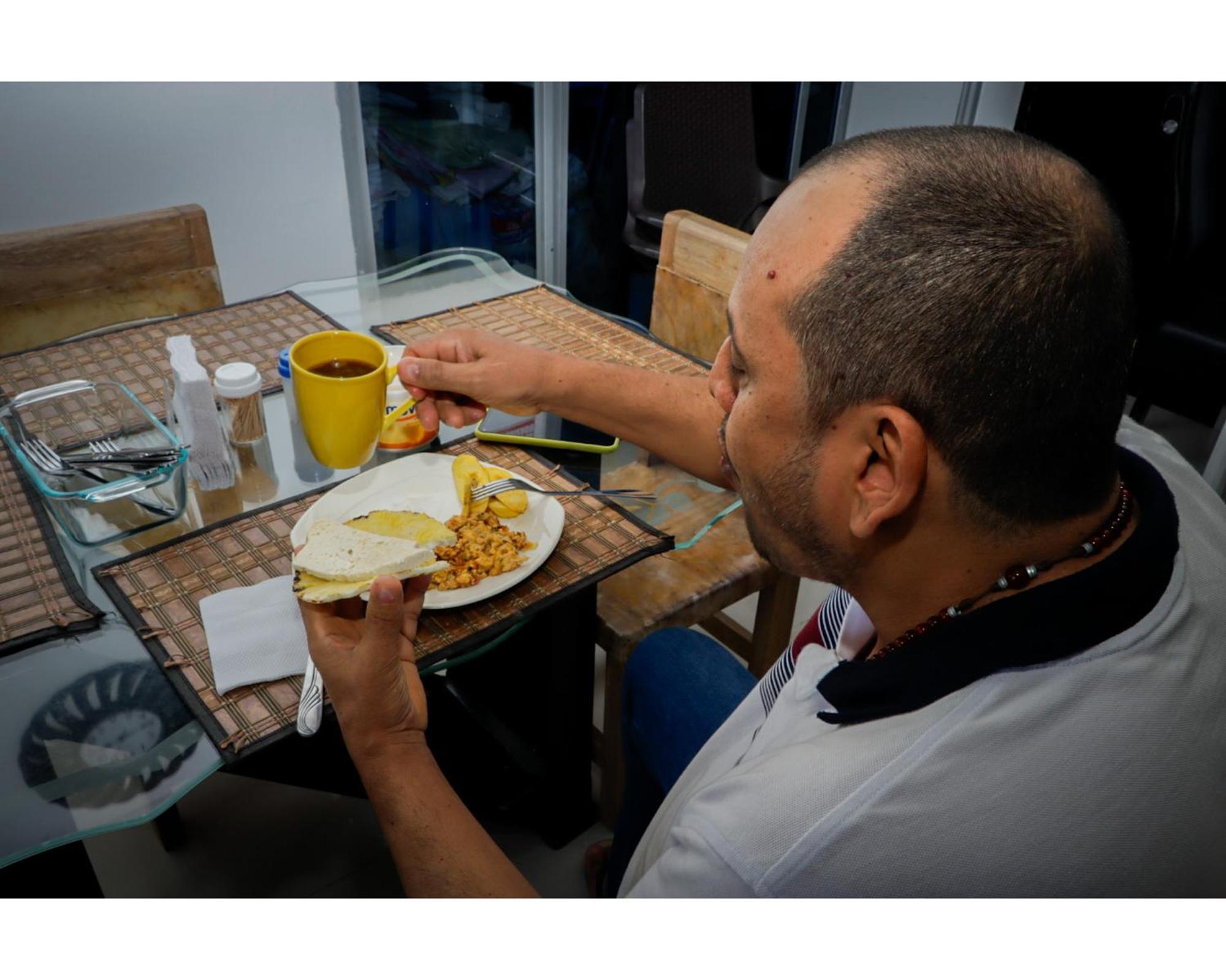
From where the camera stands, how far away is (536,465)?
1.33 metres

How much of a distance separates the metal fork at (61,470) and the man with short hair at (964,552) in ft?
2.18

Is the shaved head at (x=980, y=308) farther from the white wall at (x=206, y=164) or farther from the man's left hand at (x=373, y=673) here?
the white wall at (x=206, y=164)

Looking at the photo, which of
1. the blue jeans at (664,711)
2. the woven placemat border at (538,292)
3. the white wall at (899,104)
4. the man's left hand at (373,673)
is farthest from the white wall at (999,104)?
the man's left hand at (373,673)

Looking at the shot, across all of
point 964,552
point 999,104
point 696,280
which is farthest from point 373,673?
point 999,104

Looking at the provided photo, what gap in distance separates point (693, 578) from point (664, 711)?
1.04 ft

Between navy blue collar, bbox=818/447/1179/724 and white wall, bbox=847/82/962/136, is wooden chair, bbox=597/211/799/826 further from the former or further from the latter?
white wall, bbox=847/82/962/136

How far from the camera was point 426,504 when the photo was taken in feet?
4.02

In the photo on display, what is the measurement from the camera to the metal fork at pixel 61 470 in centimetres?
120

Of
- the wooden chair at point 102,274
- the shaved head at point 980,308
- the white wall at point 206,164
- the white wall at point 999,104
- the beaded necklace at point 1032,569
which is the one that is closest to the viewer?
the shaved head at point 980,308

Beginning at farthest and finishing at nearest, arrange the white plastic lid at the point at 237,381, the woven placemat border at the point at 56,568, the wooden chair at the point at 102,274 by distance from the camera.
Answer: the wooden chair at the point at 102,274 < the white plastic lid at the point at 237,381 < the woven placemat border at the point at 56,568

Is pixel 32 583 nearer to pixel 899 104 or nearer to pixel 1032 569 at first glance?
pixel 1032 569

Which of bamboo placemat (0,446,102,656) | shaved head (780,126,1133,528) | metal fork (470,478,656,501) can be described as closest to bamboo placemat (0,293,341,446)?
bamboo placemat (0,446,102,656)

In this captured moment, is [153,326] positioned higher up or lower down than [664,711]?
higher up

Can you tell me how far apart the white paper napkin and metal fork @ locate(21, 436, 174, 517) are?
21 cm
